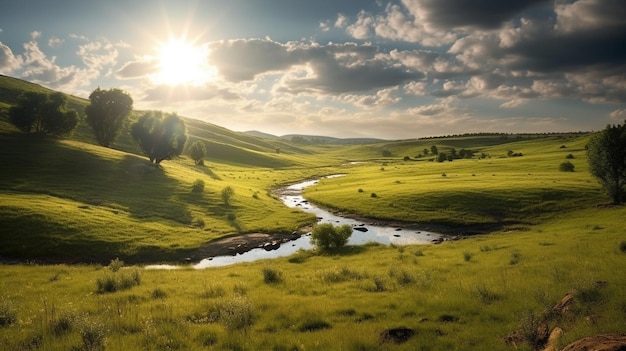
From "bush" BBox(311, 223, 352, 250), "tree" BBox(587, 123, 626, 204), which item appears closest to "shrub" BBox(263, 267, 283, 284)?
"bush" BBox(311, 223, 352, 250)

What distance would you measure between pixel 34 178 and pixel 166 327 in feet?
212

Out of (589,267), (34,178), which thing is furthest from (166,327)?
(34,178)

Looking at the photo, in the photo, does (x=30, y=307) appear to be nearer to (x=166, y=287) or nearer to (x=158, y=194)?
(x=166, y=287)

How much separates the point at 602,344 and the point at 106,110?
11401 cm

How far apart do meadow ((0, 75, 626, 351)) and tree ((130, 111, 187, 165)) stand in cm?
859

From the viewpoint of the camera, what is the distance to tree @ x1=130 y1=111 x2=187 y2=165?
8888 centimetres

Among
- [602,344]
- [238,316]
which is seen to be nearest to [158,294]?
[238,316]

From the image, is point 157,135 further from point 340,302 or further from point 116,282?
point 340,302

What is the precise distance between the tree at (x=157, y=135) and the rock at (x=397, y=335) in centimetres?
8471

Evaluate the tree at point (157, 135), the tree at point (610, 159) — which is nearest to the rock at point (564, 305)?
the tree at point (610, 159)

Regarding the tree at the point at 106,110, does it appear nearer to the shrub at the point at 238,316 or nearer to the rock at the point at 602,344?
the shrub at the point at 238,316

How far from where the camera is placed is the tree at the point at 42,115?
8700 centimetres

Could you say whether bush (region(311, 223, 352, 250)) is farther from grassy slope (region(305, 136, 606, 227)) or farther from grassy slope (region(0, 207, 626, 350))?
grassy slope (region(305, 136, 606, 227))

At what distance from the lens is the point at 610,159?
53781 mm
